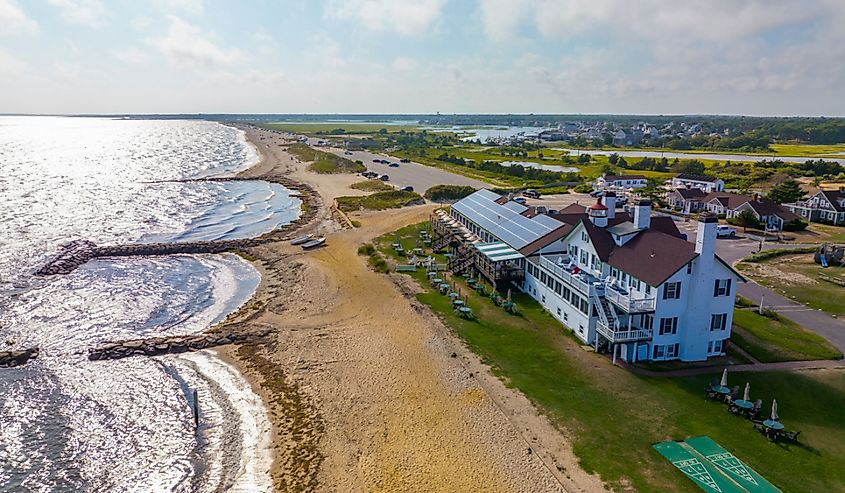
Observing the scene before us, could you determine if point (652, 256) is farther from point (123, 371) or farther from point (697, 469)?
point (123, 371)

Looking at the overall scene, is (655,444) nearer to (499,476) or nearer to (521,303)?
(499,476)

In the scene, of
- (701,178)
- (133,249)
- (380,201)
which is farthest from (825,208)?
(133,249)

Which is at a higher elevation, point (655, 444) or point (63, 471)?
point (655, 444)

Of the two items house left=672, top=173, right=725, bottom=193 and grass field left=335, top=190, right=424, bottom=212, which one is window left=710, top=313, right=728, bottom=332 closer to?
grass field left=335, top=190, right=424, bottom=212

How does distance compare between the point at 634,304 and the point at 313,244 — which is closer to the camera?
the point at 634,304

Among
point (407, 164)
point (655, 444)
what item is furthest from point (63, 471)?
point (407, 164)

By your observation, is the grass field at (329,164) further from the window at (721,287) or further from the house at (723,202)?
the window at (721,287)
